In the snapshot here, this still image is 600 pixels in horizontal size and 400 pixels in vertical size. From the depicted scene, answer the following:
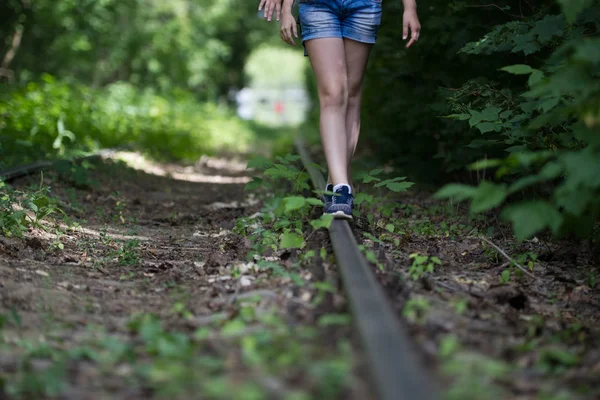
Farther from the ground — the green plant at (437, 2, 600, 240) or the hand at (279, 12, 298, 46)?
the hand at (279, 12, 298, 46)

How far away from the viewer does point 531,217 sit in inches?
97.8

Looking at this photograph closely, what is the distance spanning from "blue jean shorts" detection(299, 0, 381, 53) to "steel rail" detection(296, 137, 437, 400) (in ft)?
6.39

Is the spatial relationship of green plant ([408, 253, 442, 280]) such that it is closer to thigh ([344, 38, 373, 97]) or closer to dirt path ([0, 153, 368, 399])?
dirt path ([0, 153, 368, 399])

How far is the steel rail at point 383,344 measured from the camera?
1660mm

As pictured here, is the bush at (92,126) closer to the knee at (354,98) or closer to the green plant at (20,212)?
the green plant at (20,212)

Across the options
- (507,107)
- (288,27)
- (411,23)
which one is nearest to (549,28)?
(507,107)

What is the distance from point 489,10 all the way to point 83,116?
798cm

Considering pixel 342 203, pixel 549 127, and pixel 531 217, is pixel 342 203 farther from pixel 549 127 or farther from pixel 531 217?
pixel 531 217

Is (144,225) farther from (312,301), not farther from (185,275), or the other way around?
(312,301)

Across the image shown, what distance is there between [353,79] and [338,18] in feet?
1.34

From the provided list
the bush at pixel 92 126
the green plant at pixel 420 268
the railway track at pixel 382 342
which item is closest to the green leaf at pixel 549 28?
the green plant at pixel 420 268

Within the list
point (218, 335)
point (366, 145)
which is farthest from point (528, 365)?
point (366, 145)

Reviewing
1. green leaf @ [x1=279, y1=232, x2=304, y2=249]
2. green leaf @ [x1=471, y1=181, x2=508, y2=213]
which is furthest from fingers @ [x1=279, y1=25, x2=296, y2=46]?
green leaf @ [x1=471, y1=181, x2=508, y2=213]

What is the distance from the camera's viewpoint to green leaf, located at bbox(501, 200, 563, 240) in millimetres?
2438
